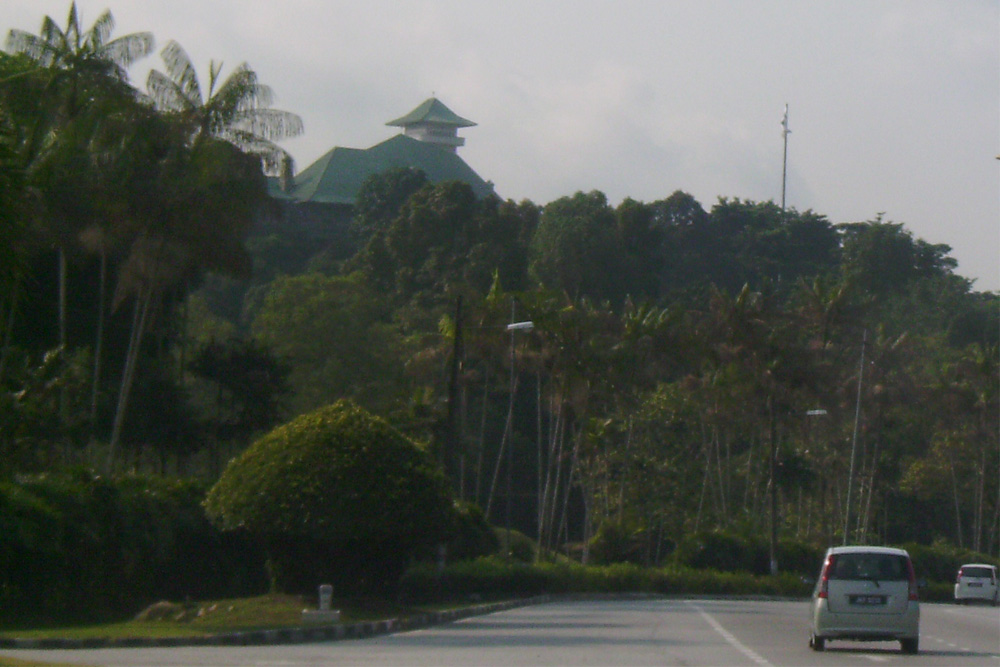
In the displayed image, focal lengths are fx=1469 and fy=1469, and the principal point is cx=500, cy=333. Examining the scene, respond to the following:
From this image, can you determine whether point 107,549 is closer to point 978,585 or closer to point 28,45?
point 28,45

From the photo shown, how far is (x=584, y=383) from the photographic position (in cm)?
5966

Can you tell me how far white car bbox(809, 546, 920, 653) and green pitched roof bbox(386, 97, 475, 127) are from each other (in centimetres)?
10004

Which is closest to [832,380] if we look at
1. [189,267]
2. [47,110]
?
[189,267]

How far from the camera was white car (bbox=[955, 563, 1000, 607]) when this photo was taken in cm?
5175

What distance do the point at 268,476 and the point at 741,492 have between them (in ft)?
175

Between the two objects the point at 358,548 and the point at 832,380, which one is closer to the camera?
the point at 358,548

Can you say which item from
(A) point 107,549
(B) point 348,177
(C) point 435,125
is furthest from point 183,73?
(C) point 435,125

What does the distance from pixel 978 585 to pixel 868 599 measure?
33.6 meters

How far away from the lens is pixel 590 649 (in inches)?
789

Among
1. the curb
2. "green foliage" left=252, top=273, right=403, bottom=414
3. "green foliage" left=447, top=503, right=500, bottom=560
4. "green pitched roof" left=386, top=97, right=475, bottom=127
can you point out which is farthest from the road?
"green pitched roof" left=386, top=97, right=475, bottom=127

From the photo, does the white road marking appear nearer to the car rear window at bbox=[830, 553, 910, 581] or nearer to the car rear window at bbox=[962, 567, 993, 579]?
the car rear window at bbox=[830, 553, 910, 581]

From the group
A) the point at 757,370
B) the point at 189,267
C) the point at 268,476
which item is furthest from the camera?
the point at 757,370

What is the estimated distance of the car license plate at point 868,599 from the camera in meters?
20.7

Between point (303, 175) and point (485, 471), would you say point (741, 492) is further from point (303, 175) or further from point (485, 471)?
point (303, 175)
